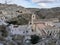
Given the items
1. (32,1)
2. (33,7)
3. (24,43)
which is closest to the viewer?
(24,43)

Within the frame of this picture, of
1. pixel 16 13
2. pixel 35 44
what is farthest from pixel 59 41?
pixel 16 13

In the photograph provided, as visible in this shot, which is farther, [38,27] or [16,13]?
[16,13]

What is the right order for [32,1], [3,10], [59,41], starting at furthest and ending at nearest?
[3,10], [32,1], [59,41]

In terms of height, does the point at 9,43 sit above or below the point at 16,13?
below

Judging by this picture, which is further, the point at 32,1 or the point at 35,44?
the point at 32,1

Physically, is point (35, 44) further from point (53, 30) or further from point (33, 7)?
point (33, 7)

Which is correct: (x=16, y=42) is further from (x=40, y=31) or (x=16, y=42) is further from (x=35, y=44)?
(x=40, y=31)

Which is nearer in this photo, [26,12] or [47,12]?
[47,12]

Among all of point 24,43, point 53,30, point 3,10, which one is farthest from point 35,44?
point 3,10

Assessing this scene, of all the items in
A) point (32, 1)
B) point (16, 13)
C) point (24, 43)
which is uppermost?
point (32, 1)
